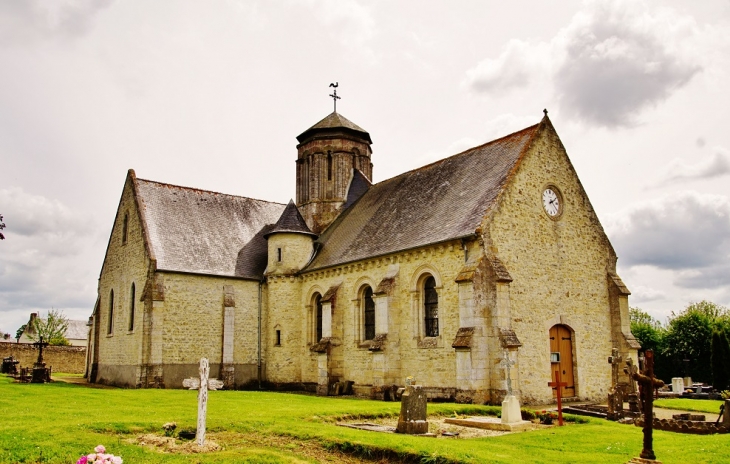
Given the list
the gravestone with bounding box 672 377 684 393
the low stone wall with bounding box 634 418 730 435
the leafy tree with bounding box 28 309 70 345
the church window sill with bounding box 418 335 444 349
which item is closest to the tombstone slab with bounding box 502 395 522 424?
the low stone wall with bounding box 634 418 730 435

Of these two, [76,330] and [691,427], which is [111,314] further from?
[76,330]

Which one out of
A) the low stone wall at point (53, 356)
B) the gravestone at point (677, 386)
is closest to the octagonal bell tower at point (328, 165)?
A: the gravestone at point (677, 386)

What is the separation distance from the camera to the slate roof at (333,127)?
1431 inches

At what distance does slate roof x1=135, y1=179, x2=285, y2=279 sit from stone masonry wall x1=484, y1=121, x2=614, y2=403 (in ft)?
46.9

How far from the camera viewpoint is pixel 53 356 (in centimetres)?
4659

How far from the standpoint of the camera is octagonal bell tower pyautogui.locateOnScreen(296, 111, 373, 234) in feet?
115

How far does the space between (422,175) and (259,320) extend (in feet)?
35.3

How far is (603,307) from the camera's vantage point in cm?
2441

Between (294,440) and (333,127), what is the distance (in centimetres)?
2586

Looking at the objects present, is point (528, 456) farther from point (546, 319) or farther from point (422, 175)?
point (422, 175)

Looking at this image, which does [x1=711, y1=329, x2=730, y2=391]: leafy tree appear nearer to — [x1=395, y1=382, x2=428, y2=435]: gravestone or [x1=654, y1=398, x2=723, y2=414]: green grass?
[x1=654, y1=398, x2=723, y2=414]: green grass

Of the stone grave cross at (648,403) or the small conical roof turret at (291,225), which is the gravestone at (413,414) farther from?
the small conical roof turret at (291,225)

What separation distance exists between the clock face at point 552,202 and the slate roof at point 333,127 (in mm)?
15672

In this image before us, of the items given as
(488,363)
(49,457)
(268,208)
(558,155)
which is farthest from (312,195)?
(49,457)
